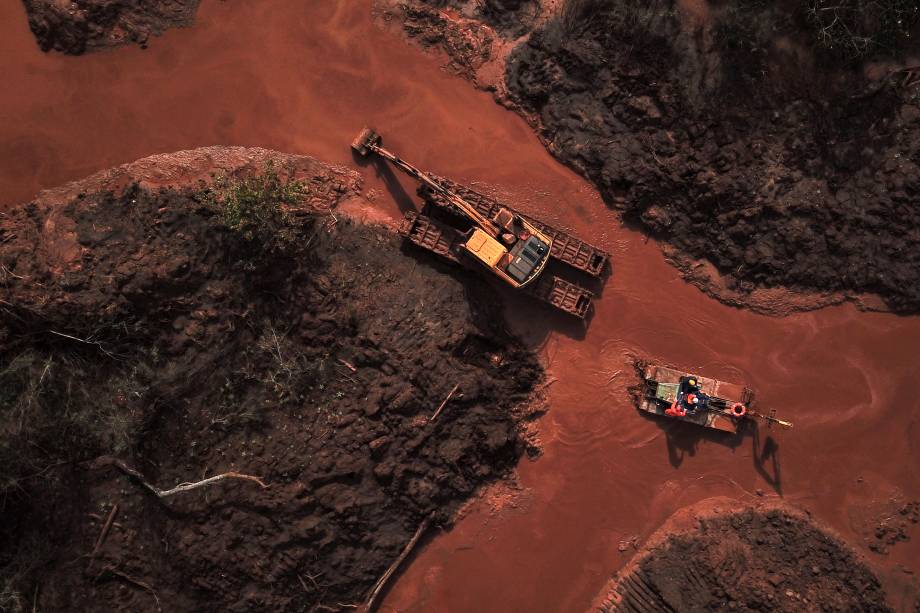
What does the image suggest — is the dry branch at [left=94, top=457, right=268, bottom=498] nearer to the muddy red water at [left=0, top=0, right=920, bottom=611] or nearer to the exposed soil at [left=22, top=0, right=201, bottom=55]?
the muddy red water at [left=0, top=0, right=920, bottom=611]

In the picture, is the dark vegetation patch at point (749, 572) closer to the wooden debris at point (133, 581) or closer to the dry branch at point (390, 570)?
the dry branch at point (390, 570)

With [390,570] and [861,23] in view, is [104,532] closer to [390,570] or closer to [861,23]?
[390,570]

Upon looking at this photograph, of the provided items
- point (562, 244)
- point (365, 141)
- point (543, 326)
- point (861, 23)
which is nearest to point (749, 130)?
point (861, 23)

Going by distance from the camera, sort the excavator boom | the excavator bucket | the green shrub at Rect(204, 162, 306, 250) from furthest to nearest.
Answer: the excavator bucket < the excavator boom < the green shrub at Rect(204, 162, 306, 250)

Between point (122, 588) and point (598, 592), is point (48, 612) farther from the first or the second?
point (598, 592)

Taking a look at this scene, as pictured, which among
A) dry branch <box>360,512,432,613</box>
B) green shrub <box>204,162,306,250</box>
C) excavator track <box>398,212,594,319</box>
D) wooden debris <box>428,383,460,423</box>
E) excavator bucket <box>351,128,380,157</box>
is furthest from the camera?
excavator bucket <box>351,128,380,157</box>

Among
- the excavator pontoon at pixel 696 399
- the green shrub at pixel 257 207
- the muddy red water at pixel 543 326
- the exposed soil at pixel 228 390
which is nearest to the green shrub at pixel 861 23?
the muddy red water at pixel 543 326

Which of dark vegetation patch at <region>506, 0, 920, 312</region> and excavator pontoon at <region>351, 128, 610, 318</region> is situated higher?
dark vegetation patch at <region>506, 0, 920, 312</region>

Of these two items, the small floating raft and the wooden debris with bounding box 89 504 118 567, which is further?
the small floating raft

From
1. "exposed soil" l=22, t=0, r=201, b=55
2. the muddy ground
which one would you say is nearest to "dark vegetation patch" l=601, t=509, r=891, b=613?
the muddy ground
